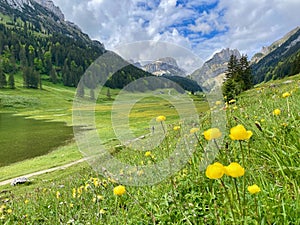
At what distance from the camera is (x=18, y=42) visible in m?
165

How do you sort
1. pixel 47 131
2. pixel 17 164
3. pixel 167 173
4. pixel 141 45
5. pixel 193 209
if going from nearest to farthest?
pixel 193 209
pixel 167 173
pixel 141 45
pixel 17 164
pixel 47 131

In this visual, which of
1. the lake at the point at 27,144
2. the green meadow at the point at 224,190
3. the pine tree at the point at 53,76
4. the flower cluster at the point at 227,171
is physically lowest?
the lake at the point at 27,144

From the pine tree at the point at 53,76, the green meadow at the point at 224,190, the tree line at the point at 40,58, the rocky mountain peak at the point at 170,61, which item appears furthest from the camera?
the pine tree at the point at 53,76

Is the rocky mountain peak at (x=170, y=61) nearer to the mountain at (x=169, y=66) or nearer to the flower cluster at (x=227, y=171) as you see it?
the mountain at (x=169, y=66)

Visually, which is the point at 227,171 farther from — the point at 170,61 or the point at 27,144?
the point at 27,144

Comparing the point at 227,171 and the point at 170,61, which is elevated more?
the point at 170,61

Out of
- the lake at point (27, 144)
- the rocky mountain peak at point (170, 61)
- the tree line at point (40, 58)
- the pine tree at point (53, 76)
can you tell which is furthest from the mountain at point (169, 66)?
the pine tree at point (53, 76)

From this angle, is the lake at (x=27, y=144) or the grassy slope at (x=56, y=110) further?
the lake at (x=27, y=144)

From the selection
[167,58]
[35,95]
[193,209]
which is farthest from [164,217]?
[35,95]

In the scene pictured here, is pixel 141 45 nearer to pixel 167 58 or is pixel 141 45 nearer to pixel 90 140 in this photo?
pixel 167 58

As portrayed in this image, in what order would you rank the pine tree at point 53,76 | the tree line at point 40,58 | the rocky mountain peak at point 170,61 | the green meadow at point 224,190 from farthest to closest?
the pine tree at point 53,76
the tree line at point 40,58
the rocky mountain peak at point 170,61
the green meadow at point 224,190

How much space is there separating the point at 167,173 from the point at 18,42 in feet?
615

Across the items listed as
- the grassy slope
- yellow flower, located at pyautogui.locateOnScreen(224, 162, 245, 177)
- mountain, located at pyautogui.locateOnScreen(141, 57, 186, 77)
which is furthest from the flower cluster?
the grassy slope

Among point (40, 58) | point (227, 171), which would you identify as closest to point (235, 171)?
point (227, 171)
